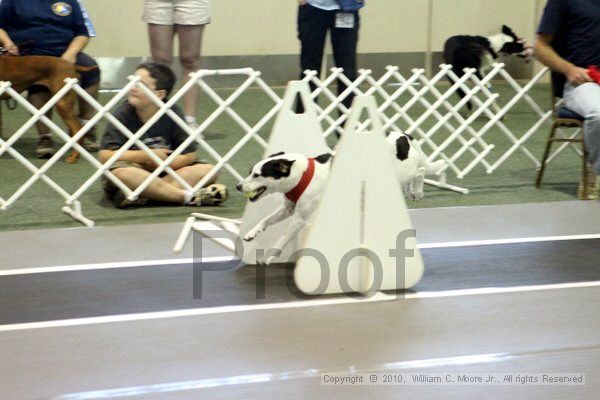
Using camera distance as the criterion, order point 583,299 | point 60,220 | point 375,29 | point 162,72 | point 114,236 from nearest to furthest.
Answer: point 583,299 → point 114,236 → point 60,220 → point 162,72 → point 375,29

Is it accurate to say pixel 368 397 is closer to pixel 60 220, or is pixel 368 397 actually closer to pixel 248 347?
pixel 248 347

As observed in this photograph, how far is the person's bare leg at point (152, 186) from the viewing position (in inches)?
155

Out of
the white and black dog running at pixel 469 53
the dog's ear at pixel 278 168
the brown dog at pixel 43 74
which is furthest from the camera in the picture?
the white and black dog running at pixel 469 53

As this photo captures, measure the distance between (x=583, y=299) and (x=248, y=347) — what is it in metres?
1.09

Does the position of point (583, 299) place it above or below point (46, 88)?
below

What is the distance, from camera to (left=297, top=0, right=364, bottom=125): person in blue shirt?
16.0ft

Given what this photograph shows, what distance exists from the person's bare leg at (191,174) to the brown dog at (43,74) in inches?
36.6

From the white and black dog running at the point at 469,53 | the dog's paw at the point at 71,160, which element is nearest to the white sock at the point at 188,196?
the dog's paw at the point at 71,160

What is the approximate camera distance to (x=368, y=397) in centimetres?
202

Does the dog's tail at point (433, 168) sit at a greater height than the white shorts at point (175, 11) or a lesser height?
lesser

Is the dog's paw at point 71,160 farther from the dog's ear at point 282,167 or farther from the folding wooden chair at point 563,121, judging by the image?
the folding wooden chair at point 563,121

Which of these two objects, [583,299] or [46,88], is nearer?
[583,299]

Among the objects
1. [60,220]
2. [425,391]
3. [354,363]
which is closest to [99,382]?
[354,363]

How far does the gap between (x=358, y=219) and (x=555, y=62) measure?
1.94 metres
